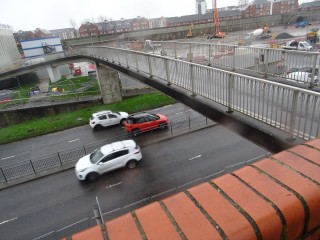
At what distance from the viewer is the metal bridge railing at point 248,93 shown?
4.46 meters

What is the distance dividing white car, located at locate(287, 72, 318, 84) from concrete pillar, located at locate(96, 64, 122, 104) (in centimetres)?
2287

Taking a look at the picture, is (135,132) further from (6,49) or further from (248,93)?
(6,49)

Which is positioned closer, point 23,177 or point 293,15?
point 23,177

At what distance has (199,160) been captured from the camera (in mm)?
15117

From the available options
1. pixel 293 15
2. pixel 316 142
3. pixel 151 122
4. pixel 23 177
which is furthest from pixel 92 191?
pixel 293 15

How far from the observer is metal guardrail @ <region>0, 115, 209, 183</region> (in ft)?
51.9

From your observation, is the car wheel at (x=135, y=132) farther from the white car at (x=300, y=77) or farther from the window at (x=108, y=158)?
the white car at (x=300, y=77)

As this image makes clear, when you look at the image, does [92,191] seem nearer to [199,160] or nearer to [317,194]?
[199,160]

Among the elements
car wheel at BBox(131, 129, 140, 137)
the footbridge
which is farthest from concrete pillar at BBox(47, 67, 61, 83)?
the footbridge

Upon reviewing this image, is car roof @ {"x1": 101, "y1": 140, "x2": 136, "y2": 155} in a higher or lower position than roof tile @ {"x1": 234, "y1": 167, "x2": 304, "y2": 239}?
lower

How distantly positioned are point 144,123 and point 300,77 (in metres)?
12.6

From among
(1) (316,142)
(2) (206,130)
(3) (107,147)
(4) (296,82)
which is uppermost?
(1) (316,142)

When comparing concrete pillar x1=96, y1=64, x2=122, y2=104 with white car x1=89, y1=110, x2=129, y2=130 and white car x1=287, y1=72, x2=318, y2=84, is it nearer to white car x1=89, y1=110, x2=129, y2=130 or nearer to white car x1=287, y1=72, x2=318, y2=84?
white car x1=89, y1=110, x2=129, y2=130

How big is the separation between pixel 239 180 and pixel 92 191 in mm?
12777
